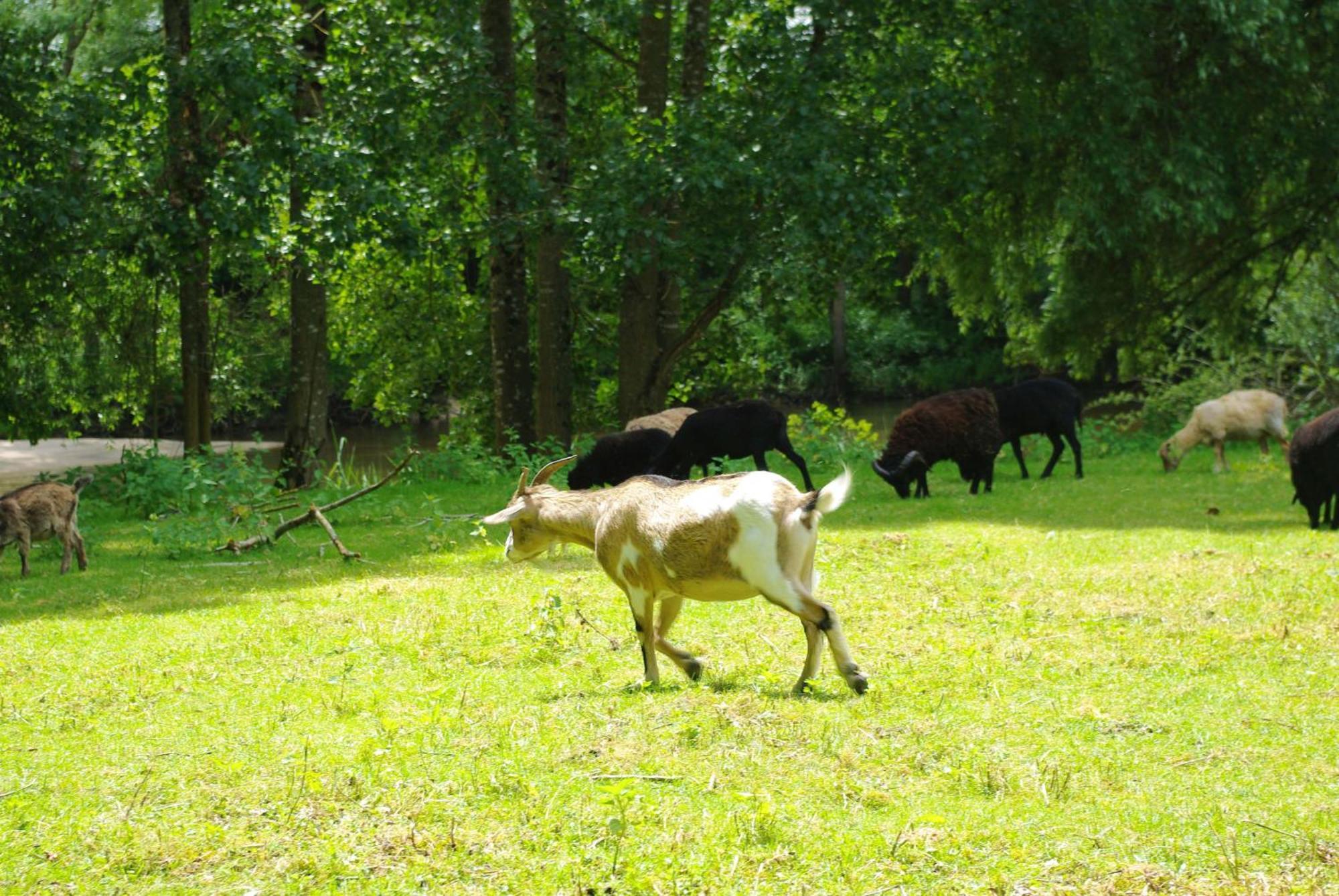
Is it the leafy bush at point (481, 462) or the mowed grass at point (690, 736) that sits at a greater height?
the leafy bush at point (481, 462)

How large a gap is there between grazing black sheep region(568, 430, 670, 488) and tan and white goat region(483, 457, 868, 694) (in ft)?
31.7

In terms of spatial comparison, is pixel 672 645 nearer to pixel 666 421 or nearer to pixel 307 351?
pixel 666 421

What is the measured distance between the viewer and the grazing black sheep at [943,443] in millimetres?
17750

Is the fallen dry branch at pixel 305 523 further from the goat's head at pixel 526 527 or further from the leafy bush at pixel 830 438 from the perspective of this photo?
the leafy bush at pixel 830 438

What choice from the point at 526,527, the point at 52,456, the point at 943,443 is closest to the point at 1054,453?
the point at 943,443

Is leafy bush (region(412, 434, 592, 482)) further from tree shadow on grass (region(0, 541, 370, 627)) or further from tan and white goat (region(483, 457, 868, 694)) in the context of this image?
tan and white goat (region(483, 457, 868, 694))

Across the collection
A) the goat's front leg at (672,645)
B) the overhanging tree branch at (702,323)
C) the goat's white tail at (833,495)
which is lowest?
the goat's front leg at (672,645)

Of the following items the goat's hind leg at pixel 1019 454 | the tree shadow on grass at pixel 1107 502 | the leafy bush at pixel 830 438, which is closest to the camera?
the tree shadow on grass at pixel 1107 502

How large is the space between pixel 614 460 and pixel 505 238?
14.8ft

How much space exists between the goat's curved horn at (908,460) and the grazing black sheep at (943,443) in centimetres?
2

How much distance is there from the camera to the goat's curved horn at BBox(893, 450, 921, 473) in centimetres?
1696

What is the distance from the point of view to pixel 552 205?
67.5ft

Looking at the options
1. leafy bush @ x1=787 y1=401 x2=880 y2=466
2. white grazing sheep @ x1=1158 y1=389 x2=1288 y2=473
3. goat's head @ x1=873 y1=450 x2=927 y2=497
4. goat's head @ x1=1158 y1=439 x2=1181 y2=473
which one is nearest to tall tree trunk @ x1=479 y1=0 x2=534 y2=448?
leafy bush @ x1=787 y1=401 x2=880 y2=466

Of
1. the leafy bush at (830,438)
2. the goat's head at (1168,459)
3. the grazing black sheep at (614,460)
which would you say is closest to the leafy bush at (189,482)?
the grazing black sheep at (614,460)
